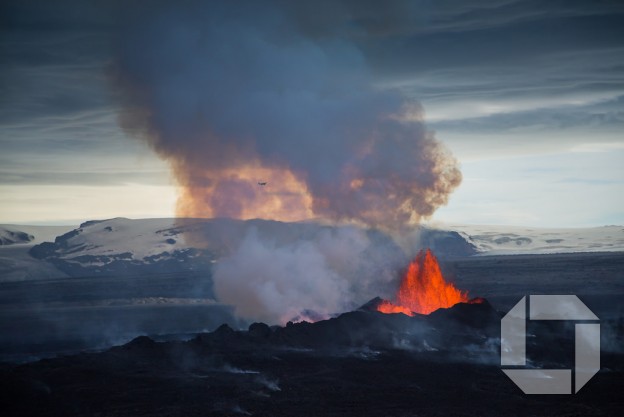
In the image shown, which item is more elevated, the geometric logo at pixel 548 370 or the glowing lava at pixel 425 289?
the glowing lava at pixel 425 289

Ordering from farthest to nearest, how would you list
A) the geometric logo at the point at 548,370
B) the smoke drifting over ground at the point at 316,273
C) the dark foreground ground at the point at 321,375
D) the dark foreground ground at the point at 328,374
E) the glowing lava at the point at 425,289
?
the smoke drifting over ground at the point at 316,273 < the glowing lava at the point at 425,289 < the geometric logo at the point at 548,370 < the dark foreground ground at the point at 328,374 < the dark foreground ground at the point at 321,375

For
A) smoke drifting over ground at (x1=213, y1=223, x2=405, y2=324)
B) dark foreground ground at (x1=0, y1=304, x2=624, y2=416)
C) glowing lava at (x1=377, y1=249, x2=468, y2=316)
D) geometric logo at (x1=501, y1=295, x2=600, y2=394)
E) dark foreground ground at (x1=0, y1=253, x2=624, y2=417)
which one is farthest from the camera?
smoke drifting over ground at (x1=213, y1=223, x2=405, y2=324)

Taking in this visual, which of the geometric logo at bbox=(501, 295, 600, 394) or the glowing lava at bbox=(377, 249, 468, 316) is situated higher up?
the glowing lava at bbox=(377, 249, 468, 316)

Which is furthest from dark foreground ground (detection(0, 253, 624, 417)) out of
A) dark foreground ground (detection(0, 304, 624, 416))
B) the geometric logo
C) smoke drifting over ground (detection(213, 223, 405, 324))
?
smoke drifting over ground (detection(213, 223, 405, 324))

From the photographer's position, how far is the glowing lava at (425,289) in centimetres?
15725

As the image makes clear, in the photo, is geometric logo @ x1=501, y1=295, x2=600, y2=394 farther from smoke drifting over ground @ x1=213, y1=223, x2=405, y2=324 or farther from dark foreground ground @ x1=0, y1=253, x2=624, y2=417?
smoke drifting over ground @ x1=213, y1=223, x2=405, y2=324

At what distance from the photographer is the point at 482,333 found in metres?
136

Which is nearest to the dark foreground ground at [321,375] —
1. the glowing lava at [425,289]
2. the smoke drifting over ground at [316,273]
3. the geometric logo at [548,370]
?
the geometric logo at [548,370]

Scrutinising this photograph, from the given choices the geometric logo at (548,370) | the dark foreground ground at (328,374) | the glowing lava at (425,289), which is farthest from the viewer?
the glowing lava at (425,289)

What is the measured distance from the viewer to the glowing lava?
157 meters

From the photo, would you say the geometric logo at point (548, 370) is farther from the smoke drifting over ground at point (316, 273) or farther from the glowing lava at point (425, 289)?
the smoke drifting over ground at point (316, 273)

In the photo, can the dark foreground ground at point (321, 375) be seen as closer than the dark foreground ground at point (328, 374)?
Yes

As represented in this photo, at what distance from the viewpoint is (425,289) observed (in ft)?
527

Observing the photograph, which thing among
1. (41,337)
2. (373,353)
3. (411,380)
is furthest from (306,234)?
(411,380)
